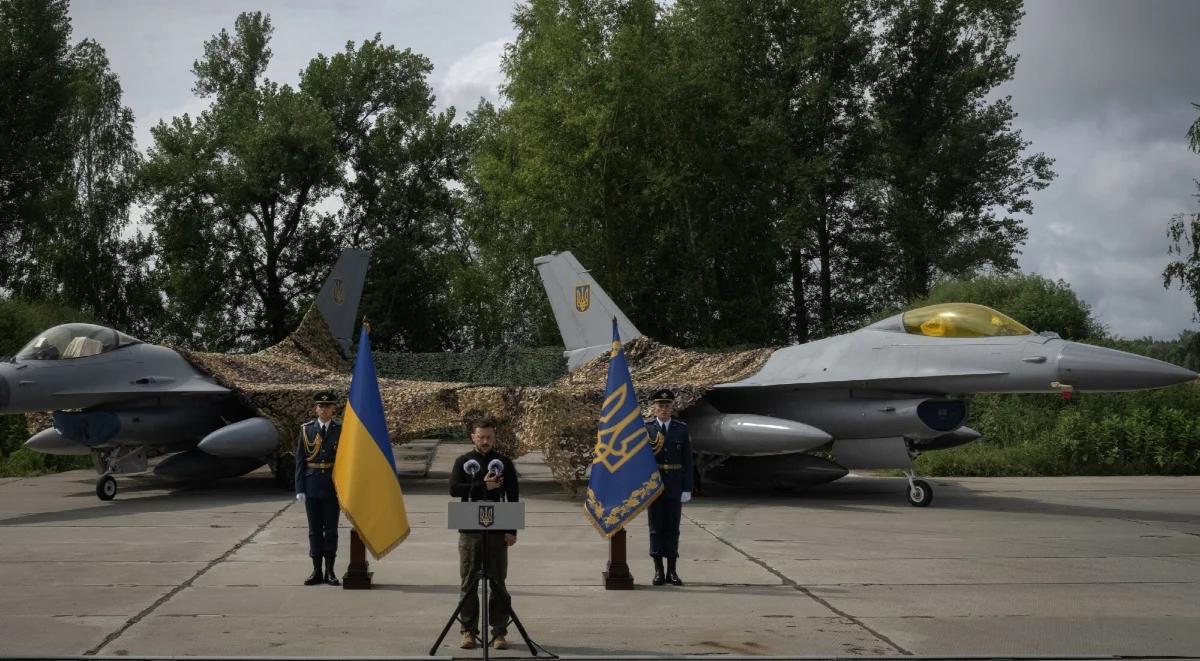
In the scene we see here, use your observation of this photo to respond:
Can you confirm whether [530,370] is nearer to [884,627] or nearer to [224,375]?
[224,375]

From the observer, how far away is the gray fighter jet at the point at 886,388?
40.2ft

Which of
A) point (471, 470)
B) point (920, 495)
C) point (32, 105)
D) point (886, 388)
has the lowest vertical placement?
point (920, 495)

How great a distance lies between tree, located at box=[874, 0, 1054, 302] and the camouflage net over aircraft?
19.5 m

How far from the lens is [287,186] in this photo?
36.9 metres

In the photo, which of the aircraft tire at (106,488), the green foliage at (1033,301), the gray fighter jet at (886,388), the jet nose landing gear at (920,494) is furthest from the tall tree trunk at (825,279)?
the aircraft tire at (106,488)

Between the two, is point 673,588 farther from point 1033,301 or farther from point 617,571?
point 1033,301

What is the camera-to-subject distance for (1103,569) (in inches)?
339

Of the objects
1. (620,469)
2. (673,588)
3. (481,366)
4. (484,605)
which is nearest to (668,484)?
(620,469)

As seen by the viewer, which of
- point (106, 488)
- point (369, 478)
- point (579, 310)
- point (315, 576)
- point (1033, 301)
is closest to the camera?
point (369, 478)

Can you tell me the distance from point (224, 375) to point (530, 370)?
14.7m

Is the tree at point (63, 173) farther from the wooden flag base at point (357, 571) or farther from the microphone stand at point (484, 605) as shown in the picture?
the microphone stand at point (484, 605)

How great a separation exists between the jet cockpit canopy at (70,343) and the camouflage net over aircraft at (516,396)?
5.19 ft

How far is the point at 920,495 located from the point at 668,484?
20.8 ft

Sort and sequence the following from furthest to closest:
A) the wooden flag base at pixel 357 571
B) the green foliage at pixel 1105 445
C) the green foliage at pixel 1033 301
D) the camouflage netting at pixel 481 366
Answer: the camouflage netting at pixel 481 366 → the green foliage at pixel 1033 301 → the green foliage at pixel 1105 445 → the wooden flag base at pixel 357 571
